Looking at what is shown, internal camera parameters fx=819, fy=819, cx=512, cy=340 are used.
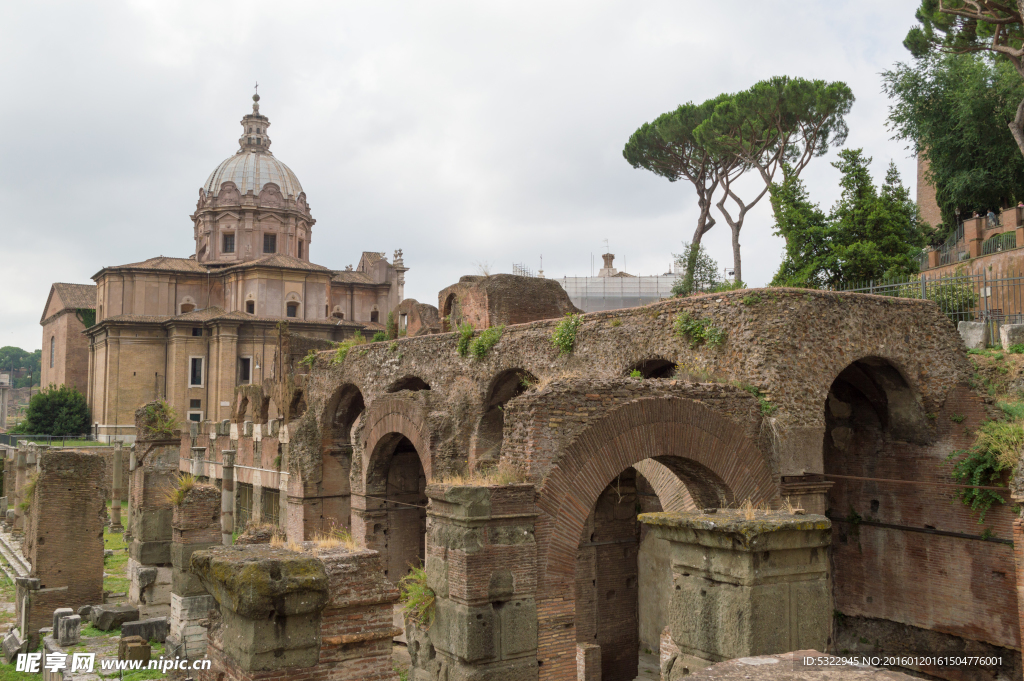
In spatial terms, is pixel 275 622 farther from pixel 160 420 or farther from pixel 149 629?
pixel 160 420

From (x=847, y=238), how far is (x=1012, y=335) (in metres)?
7.88

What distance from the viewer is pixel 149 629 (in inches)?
473

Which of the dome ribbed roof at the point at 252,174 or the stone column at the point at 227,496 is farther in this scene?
the dome ribbed roof at the point at 252,174

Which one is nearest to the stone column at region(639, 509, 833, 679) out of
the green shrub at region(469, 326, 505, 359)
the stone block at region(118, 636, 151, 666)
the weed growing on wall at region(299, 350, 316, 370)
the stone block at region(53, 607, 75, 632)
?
the green shrub at region(469, 326, 505, 359)

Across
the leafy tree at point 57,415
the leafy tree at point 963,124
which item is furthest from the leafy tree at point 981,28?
the leafy tree at point 57,415

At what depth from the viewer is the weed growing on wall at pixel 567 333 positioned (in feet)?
35.8

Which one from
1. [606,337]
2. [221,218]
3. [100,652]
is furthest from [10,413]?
[606,337]

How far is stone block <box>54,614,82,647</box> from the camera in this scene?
11539mm

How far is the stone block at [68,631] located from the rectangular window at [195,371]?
2639 centimetres

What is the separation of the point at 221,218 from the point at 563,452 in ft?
123

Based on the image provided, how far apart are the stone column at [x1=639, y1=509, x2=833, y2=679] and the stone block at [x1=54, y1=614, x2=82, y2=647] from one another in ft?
35.3

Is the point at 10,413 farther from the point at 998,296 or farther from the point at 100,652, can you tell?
the point at 998,296

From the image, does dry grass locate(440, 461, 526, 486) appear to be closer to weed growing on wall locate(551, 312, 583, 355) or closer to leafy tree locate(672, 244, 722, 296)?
weed growing on wall locate(551, 312, 583, 355)

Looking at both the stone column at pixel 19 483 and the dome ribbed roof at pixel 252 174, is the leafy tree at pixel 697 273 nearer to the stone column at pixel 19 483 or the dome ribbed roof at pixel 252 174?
the stone column at pixel 19 483
